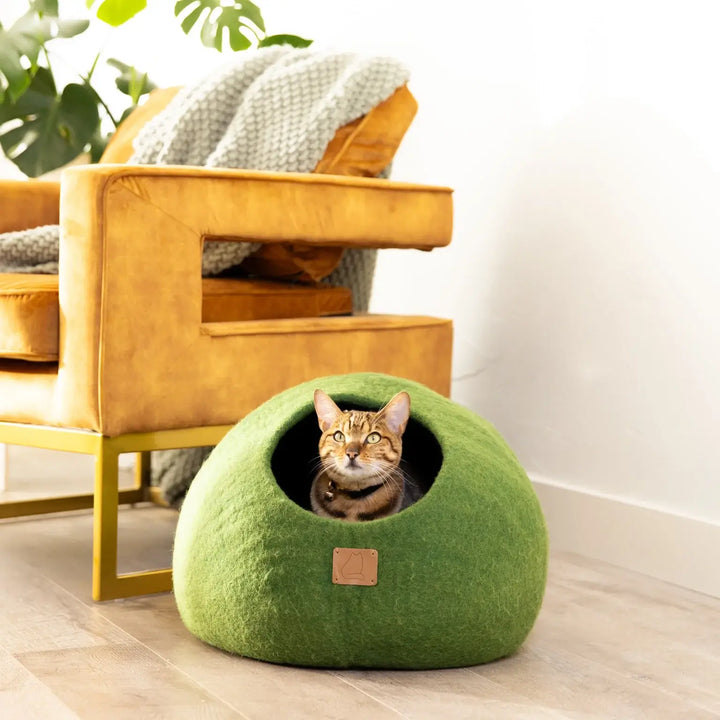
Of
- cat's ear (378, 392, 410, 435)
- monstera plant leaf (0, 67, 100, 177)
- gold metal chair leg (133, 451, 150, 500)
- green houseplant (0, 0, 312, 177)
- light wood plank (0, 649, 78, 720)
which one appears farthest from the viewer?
monstera plant leaf (0, 67, 100, 177)

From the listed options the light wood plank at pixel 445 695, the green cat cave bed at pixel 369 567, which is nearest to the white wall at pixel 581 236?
the green cat cave bed at pixel 369 567

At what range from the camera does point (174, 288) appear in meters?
1.69

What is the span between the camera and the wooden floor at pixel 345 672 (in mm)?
1277

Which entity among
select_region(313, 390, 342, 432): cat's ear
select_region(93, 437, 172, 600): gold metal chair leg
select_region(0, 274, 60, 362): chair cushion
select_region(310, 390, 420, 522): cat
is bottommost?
select_region(93, 437, 172, 600): gold metal chair leg

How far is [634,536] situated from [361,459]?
30.5 inches

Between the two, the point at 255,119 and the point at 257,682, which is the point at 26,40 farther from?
the point at 257,682

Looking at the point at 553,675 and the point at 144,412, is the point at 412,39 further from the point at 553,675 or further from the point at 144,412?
the point at 553,675

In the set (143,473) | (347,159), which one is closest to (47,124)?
(143,473)

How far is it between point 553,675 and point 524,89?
1235 millimetres

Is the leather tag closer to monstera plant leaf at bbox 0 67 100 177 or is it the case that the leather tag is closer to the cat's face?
the cat's face

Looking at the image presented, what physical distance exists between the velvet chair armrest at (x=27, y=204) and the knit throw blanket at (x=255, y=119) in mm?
192

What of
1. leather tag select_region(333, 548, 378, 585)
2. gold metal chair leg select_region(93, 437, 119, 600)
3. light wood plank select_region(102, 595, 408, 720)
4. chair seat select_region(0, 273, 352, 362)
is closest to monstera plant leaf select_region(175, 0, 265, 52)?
chair seat select_region(0, 273, 352, 362)

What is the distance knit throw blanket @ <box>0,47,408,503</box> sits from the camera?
1.96 meters

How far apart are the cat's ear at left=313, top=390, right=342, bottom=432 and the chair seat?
18.5 inches
